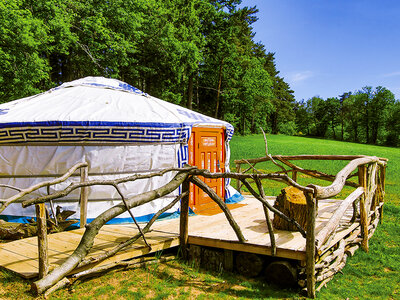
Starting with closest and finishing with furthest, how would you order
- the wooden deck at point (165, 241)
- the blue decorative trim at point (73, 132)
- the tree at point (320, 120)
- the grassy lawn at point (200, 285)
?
the grassy lawn at point (200, 285) → the wooden deck at point (165, 241) → the blue decorative trim at point (73, 132) → the tree at point (320, 120)

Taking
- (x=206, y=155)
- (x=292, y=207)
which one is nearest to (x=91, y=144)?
(x=206, y=155)

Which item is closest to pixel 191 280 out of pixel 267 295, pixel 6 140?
pixel 267 295

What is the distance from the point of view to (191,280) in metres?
3.45

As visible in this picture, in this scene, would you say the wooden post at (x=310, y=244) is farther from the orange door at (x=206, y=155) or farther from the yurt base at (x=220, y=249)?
the orange door at (x=206, y=155)

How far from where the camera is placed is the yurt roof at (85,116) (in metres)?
4.65

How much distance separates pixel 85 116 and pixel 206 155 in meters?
2.33

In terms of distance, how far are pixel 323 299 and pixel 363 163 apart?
2371mm

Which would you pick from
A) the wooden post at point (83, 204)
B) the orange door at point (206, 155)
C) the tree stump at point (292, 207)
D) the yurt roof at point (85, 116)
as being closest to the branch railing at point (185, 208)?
the wooden post at point (83, 204)

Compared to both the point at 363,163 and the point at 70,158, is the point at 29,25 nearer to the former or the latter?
the point at 70,158

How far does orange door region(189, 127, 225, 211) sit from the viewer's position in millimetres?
5719

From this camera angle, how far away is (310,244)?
313 centimetres

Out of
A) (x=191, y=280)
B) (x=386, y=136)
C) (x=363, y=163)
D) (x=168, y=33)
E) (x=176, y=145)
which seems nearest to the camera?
(x=191, y=280)

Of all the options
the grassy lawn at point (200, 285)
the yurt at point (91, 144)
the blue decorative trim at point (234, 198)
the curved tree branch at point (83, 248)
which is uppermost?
the yurt at point (91, 144)

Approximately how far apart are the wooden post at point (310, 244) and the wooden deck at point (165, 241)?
0.11 metres
